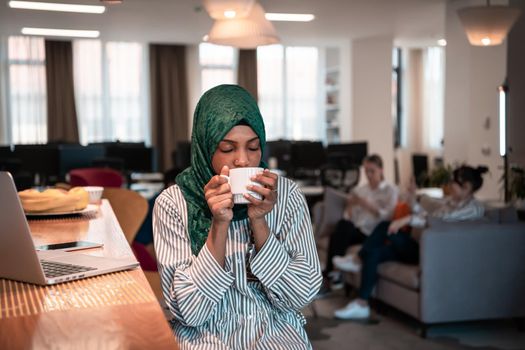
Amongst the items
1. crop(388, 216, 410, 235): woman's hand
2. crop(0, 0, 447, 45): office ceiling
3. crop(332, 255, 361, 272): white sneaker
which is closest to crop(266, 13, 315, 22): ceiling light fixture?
crop(0, 0, 447, 45): office ceiling

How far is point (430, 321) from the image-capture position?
4465 mm

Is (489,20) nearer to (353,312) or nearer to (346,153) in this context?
(353,312)

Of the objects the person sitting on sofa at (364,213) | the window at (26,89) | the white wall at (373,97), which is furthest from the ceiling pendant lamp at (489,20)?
the window at (26,89)

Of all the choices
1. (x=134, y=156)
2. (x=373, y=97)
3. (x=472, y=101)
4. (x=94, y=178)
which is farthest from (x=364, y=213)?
(x=373, y=97)

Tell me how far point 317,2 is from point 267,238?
6.90 metres

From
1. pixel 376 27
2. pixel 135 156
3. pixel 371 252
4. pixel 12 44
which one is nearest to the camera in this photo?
pixel 371 252

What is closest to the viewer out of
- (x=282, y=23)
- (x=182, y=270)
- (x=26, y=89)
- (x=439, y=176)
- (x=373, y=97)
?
(x=182, y=270)

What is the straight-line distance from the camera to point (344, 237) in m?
5.65

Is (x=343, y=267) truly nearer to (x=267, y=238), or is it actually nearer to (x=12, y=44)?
(x=267, y=238)

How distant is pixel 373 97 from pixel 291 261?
33.8ft

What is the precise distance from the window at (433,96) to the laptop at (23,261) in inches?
496

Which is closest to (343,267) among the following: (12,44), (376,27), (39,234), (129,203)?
(129,203)

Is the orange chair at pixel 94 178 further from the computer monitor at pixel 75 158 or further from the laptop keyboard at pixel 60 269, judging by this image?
the computer monitor at pixel 75 158

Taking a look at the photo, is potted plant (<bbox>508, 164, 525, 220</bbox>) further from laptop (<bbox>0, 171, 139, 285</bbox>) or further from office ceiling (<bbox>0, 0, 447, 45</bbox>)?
laptop (<bbox>0, 171, 139, 285</bbox>)
